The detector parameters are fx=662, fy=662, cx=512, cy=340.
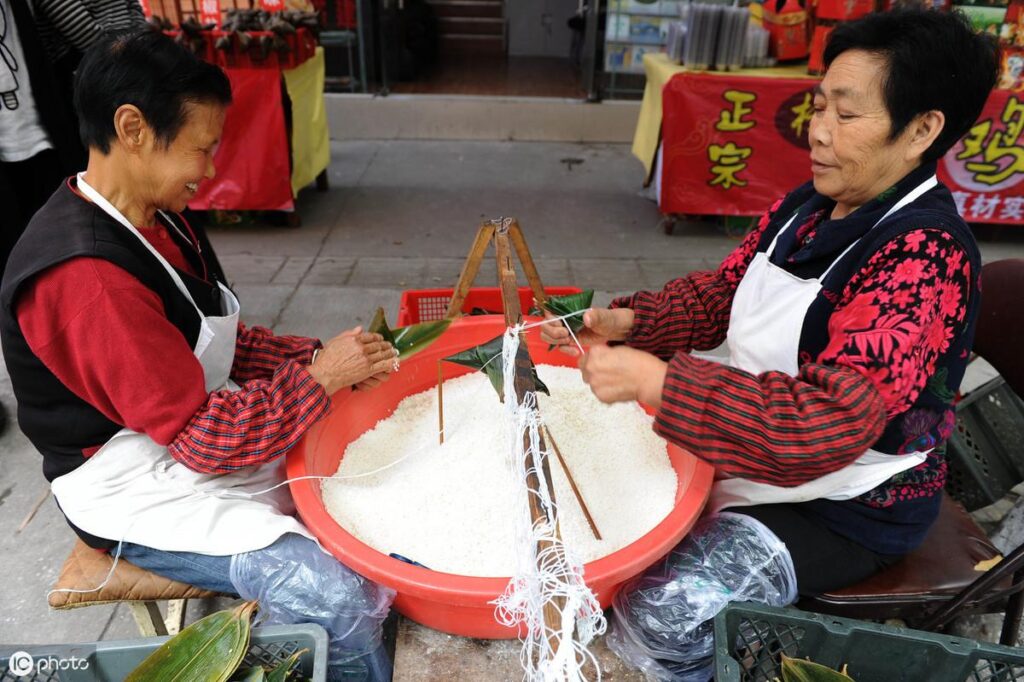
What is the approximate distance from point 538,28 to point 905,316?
8.31 meters

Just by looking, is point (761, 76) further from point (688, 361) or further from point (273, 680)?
point (273, 680)

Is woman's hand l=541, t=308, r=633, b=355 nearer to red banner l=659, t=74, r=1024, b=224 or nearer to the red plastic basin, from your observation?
the red plastic basin

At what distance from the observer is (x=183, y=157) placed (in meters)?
1.27

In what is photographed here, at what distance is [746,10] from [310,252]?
2.94 m

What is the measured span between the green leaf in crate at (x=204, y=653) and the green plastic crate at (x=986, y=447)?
6.47 feet

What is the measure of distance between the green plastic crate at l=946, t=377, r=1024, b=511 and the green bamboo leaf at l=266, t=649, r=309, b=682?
6.19 feet

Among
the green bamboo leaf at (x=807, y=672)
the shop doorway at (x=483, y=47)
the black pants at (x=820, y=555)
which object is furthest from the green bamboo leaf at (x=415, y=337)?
the shop doorway at (x=483, y=47)

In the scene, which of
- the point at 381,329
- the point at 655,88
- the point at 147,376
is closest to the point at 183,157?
the point at 147,376

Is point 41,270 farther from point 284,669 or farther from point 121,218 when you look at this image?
point 284,669

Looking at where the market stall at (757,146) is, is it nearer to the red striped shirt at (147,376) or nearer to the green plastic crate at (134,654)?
the red striped shirt at (147,376)

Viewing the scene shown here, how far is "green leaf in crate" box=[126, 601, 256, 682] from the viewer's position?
108 centimetres

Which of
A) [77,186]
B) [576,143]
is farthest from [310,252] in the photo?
[576,143]

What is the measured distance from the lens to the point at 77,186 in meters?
1.29

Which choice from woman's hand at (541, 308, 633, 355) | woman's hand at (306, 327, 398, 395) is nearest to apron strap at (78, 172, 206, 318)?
woman's hand at (306, 327, 398, 395)
